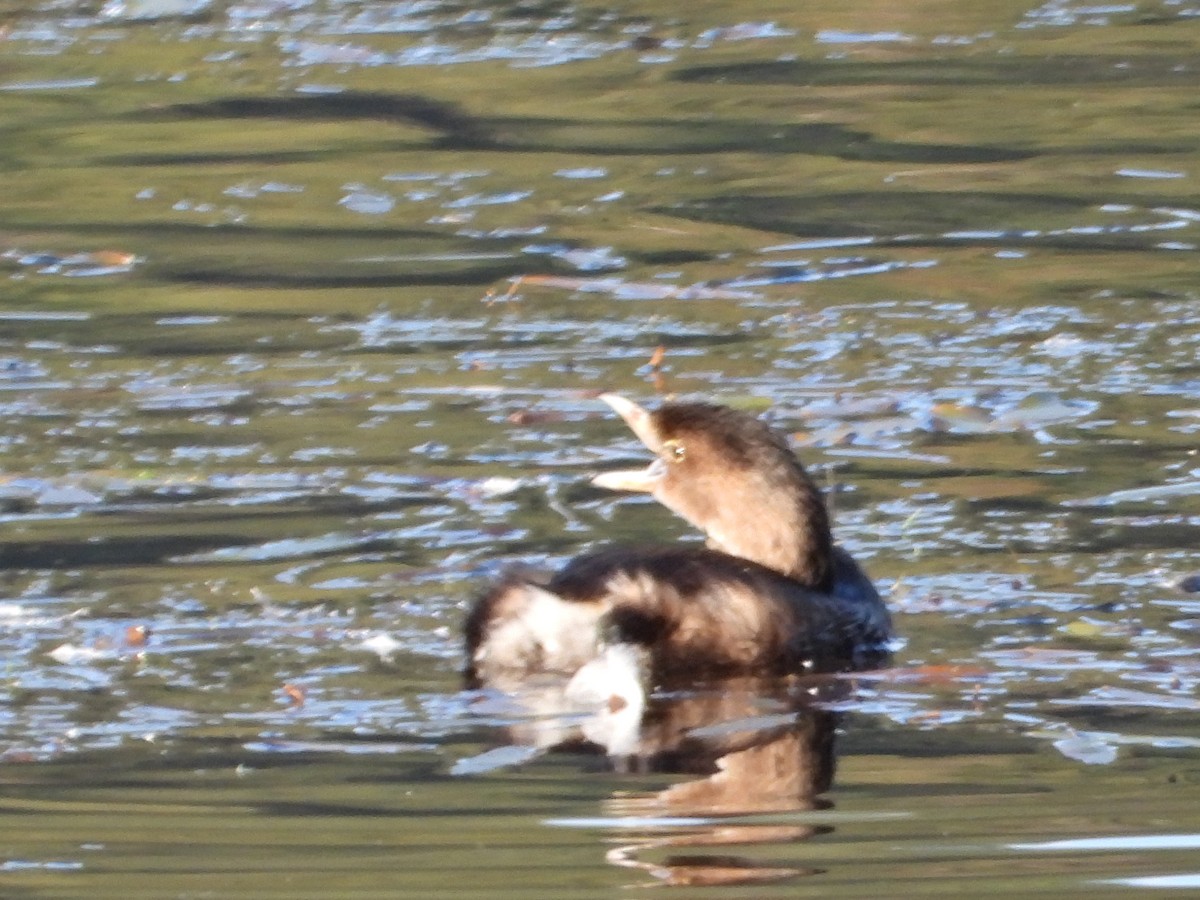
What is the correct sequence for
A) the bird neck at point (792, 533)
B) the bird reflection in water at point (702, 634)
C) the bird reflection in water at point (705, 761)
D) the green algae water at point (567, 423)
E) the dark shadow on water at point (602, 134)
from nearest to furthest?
the bird reflection in water at point (705, 761) → the green algae water at point (567, 423) → the bird reflection in water at point (702, 634) → the bird neck at point (792, 533) → the dark shadow on water at point (602, 134)

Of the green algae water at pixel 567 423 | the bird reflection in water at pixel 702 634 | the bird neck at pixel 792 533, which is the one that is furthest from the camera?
the bird neck at pixel 792 533

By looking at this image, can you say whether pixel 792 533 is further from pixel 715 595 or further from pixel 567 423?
pixel 567 423

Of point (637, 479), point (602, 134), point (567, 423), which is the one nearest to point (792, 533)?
point (637, 479)

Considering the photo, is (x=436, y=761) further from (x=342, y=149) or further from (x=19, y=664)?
(x=342, y=149)

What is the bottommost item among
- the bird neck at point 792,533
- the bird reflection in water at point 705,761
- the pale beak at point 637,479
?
the bird reflection in water at point 705,761

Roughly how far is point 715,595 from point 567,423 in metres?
2.52

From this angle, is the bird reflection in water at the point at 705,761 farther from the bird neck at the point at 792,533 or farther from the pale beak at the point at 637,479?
the pale beak at the point at 637,479

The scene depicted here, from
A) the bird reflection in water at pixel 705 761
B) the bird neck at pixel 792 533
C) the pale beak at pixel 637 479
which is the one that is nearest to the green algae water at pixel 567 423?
the bird reflection in water at pixel 705 761

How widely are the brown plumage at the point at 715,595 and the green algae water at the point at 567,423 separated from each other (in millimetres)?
127

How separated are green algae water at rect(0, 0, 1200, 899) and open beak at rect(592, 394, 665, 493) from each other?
472 millimetres

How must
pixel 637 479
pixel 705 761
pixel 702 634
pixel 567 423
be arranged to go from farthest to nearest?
pixel 567 423, pixel 637 479, pixel 702 634, pixel 705 761

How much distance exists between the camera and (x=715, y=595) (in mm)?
6844

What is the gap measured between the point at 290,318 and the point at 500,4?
810cm

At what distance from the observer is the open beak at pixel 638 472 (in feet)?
24.6
